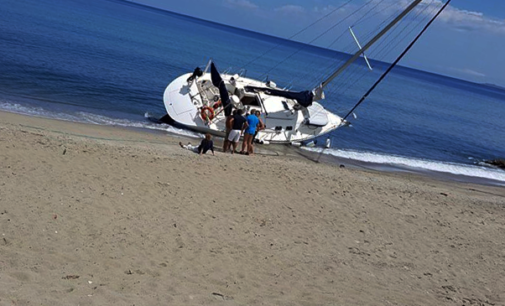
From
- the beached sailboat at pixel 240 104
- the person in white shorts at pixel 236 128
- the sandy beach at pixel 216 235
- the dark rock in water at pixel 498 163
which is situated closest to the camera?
the sandy beach at pixel 216 235

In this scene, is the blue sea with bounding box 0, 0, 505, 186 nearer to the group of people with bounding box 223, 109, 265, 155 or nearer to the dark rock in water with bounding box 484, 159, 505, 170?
the dark rock in water with bounding box 484, 159, 505, 170

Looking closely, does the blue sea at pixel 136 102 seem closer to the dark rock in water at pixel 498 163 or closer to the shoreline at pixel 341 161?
the shoreline at pixel 341 161

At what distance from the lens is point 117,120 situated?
2392cm

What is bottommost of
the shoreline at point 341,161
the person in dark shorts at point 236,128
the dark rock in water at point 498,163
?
the shoreline at point 341,161

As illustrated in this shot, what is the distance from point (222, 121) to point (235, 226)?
1176 centimetres

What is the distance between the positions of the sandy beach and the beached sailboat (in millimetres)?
5707

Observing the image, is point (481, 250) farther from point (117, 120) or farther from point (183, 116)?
point (117, 120)

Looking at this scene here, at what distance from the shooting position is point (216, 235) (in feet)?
33.9

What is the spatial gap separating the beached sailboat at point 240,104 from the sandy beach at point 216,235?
571 cm

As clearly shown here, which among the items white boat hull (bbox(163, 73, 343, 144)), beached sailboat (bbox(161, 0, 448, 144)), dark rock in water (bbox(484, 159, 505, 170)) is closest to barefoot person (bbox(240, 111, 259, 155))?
beached sailboat (bbox(161, 0, 448, 144))

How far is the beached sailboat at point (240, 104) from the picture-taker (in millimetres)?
22219

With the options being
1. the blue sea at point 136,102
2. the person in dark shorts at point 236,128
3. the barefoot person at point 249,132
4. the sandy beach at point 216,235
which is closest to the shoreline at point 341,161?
the blue sea at point 136,102

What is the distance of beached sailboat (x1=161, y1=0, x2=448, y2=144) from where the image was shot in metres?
22.2

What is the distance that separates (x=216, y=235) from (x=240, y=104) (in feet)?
42.4
